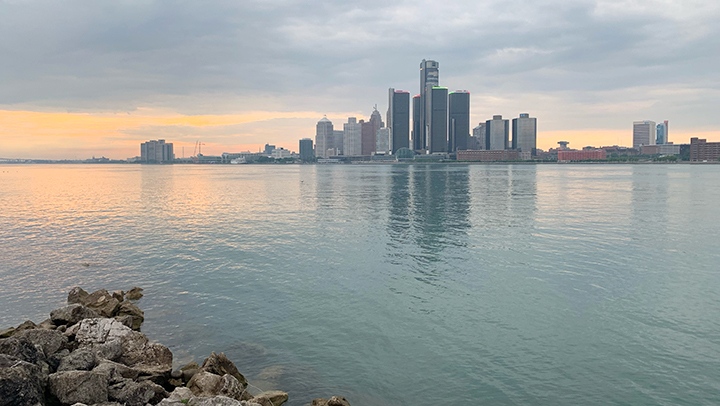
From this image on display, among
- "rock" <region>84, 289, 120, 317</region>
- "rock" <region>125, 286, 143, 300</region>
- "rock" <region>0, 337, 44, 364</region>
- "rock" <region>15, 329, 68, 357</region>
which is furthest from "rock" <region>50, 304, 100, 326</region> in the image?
"rock" <region>125, 286, 143, 300</region>

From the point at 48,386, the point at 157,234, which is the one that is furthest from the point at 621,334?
the point at 157,234

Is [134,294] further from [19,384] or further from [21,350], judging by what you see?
[19,384]

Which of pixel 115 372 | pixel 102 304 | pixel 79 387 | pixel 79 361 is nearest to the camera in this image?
pixel 79 387

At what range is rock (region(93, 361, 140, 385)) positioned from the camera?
47.5 ft

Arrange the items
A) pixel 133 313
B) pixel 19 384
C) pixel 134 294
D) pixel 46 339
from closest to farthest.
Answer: pixel 19 384 → pixel 46 339 → pixel 133 313 → pixel 134 294

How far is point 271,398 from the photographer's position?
15.4m

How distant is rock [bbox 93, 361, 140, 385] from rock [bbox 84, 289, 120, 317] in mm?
7568

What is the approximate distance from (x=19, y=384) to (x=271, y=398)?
21.5 feet

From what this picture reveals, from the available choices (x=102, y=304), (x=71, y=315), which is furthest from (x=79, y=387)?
(x=102, y=304)

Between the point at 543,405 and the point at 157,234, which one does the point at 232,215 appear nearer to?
the point at 157,234

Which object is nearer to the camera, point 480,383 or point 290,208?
point 480,383

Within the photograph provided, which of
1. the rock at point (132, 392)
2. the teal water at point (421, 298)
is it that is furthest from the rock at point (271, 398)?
the rock at point (132, 392)

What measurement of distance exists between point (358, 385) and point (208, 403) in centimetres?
619

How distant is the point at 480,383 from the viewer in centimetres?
1755
